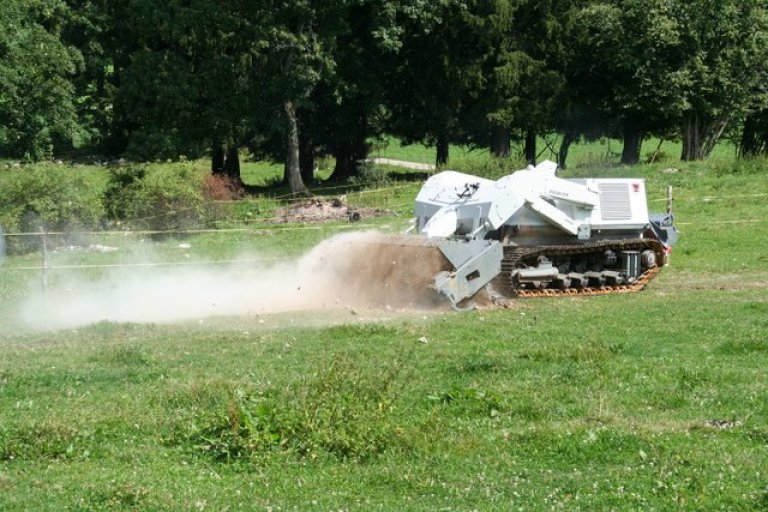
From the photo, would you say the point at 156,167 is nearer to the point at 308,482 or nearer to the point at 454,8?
the point at 454,8

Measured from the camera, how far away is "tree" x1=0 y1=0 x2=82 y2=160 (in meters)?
41.9

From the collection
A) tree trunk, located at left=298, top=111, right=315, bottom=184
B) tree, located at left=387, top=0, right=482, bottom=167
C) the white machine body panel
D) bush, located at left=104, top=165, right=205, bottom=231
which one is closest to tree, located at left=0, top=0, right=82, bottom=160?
tree trunk, located at left=298, top=111, right=315, bottom=184

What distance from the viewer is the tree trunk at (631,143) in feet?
158

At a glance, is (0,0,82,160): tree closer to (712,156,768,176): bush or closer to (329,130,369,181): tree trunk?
(329,130,369,181): tree trunk

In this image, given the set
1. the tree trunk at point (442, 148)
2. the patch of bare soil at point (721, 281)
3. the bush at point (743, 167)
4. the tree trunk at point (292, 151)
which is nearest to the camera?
the patch of bare soil at point (721, 281)

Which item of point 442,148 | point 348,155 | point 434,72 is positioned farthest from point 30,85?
point 442,148

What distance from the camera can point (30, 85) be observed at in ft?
140

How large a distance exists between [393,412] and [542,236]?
10984 millimetres

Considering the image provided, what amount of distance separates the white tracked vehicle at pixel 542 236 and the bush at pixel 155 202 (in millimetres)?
9578

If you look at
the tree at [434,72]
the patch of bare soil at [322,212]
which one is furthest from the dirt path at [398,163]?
the patch of bare soil at [322,212]

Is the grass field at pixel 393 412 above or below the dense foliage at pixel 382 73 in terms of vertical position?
below

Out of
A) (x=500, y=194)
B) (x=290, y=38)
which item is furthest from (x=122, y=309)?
(x=290, y=38)

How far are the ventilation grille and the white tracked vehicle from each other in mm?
19

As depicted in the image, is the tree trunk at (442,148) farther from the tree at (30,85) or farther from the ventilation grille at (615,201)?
the ventilation grille at (615,201)
